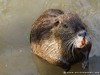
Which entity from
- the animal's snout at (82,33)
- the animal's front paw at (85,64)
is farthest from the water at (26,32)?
the animal's snout at (82,33)

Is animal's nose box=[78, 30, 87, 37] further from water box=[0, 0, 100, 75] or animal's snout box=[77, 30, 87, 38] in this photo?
water box=[0, 0, 100, 75]

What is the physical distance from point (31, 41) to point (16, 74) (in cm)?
61

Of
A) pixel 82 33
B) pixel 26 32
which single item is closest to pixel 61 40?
pixel 82 33

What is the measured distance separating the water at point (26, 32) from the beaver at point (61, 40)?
19 cm

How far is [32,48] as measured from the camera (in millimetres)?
5836

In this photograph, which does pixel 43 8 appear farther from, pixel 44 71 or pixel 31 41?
pixel 44 71

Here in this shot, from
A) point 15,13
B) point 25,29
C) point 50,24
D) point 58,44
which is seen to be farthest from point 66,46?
point 15,13

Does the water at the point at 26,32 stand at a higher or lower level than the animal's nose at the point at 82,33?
lower

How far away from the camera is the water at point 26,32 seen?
565cm

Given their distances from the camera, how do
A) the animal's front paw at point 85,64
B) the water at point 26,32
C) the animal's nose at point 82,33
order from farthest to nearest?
1. the water at point 26,32
2. the animal's front paw at point 85,64
3. the animal's nose at point 82,33

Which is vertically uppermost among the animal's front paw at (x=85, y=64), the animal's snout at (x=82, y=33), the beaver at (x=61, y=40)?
the animal's snout at (x=82, y=33)

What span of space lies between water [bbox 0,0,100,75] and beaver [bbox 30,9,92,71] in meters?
0.19

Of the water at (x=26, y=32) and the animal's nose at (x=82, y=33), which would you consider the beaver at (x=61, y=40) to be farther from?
the water at (x=26, y=32)

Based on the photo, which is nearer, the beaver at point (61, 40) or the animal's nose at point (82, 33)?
the animal's nose at point (82, 33)
